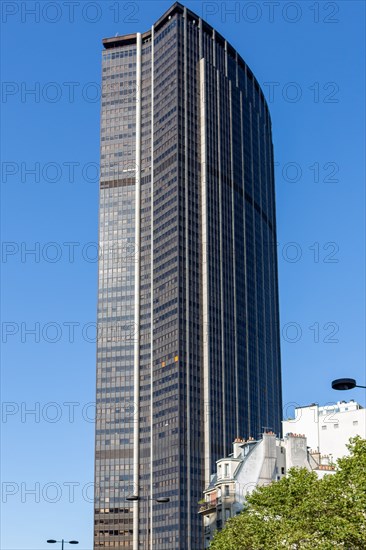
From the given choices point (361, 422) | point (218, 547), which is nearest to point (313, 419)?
point (361, 422)

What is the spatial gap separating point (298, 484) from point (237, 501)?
4962 centimetres

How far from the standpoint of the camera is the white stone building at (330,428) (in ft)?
453

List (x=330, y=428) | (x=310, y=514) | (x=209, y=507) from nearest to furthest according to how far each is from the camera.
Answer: (x=310, y=514), (x=209, y=507), (x=330, y=428)

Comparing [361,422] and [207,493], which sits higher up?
[361,422]

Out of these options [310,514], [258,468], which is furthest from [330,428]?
[310,514]

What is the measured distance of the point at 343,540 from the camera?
6444 centimetres

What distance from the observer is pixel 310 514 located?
238 ft

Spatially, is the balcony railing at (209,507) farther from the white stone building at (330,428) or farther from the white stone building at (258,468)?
the white stone building at (330,428)

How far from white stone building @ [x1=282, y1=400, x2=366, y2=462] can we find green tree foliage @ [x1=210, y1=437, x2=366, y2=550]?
53.0 meters

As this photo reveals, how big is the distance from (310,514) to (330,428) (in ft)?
227

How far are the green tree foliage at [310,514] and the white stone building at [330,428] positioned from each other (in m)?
53.0

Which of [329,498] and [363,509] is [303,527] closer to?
[329,498]

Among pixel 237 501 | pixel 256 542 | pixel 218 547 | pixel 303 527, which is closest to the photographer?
pixel 303 527

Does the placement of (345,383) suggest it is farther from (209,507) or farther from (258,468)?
(209,507)
